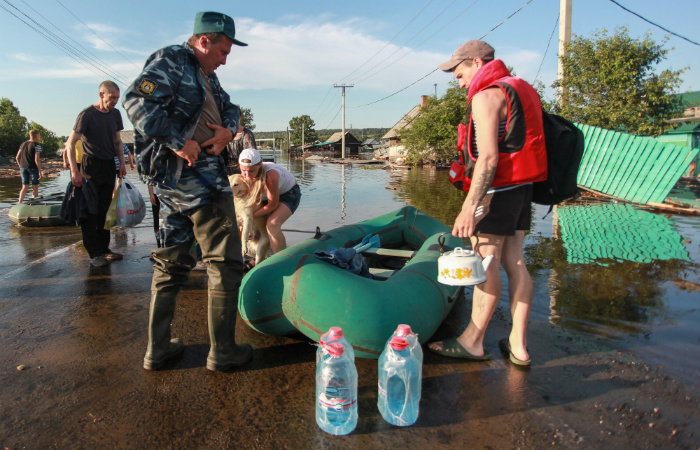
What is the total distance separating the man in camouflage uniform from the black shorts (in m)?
1.57

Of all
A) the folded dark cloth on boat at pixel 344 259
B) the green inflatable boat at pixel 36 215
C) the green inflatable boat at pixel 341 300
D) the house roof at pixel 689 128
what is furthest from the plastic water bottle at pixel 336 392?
the house roof at pixel 689 128

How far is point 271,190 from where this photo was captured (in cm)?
463

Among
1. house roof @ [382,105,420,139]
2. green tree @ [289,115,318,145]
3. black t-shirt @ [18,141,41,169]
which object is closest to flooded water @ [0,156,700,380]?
black t-shirt @ [18,141,41,169]

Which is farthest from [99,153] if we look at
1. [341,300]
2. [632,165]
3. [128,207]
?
[632,165]

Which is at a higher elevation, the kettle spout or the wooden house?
the kettle spout

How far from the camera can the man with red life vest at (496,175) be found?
2584 millimetres

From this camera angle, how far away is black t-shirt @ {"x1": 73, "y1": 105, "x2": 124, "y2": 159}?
497cm

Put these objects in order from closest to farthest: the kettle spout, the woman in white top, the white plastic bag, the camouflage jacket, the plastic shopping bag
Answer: the camouflage jacket
the kettle spout
the woman in white top
the plastic shopping bag
the white plastic bag

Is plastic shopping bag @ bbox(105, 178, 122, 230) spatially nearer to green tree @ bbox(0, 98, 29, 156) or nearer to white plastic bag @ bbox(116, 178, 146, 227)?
white plastic bag @ bbox(116, 178, 146, 227)

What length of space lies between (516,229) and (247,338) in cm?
207

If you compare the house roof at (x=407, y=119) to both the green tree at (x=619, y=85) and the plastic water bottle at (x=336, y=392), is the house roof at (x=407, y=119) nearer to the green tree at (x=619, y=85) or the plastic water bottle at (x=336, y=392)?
the green tree at (x=619, y=85)

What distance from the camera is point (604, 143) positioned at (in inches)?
501

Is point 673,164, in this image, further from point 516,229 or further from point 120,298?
point 120,298

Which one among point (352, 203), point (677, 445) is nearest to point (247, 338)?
point (677, 445)
